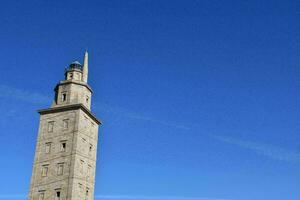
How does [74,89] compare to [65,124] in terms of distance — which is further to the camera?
[74,89]

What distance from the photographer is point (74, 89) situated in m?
67.7

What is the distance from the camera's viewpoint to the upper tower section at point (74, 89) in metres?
67.2

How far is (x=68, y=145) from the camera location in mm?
63250

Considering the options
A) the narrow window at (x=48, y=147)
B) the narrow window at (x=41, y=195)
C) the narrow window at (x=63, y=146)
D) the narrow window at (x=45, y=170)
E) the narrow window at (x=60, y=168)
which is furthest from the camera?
the narrow window at (x=48, y=147)

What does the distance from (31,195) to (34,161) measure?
4608 millimetres

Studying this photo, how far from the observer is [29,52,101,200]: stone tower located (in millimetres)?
61344

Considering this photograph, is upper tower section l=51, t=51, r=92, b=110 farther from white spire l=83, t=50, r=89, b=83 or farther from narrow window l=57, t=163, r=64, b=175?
narrow window l=57, t=163, r=64, b=175

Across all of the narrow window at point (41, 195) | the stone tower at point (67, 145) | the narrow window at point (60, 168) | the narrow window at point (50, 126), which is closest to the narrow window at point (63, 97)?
the stone tower at point (67, 145)

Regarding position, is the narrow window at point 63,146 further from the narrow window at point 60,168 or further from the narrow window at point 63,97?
the narrow window at point 63,97

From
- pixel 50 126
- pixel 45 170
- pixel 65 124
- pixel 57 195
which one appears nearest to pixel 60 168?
pixel 45 170

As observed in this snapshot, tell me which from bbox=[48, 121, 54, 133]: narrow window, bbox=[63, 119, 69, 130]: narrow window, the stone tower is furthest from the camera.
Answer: bbox=[48, 121, 54, 133]: narrow window

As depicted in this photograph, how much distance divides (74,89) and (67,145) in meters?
8.71

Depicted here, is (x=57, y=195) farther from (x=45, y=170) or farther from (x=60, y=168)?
(x=45, y=170)

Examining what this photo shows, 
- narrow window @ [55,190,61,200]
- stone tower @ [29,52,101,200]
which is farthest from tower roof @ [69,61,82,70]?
narrow window @ [55,190,61,200]
